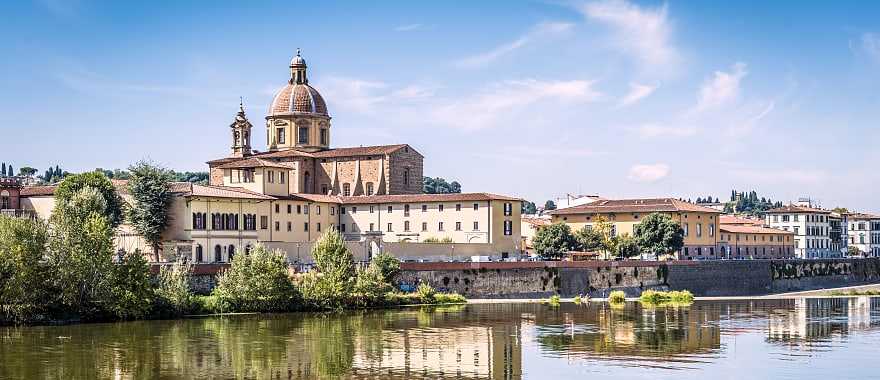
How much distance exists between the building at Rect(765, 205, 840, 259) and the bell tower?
6590 cm

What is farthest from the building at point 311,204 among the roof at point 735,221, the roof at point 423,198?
the roof at point 735,221

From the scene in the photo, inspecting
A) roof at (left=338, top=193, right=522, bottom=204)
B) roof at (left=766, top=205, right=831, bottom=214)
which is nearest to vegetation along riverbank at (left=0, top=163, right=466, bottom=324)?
roof at (left=338, top=193, right=522, bottom=204)

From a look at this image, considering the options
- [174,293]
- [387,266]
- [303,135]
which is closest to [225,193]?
[387,266]

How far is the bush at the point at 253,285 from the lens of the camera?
61.1 m

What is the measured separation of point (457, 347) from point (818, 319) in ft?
82.5

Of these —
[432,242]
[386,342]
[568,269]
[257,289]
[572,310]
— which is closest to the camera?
[386,342]

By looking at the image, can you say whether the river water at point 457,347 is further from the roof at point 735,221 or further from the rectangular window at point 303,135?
the roof at point 735,221

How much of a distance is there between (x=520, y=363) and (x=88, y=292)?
78.3 feet

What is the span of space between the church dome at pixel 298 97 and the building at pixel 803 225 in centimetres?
6095

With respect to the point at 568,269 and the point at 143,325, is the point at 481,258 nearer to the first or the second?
the point at 568,269

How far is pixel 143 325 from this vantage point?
54.3m

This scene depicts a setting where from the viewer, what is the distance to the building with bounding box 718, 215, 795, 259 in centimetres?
11456

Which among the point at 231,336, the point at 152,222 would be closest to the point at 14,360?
the point at 231,336

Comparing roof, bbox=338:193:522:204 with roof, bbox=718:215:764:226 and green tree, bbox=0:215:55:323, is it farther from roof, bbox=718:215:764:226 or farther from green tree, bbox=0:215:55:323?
roof, bbox=718:215:764:226
